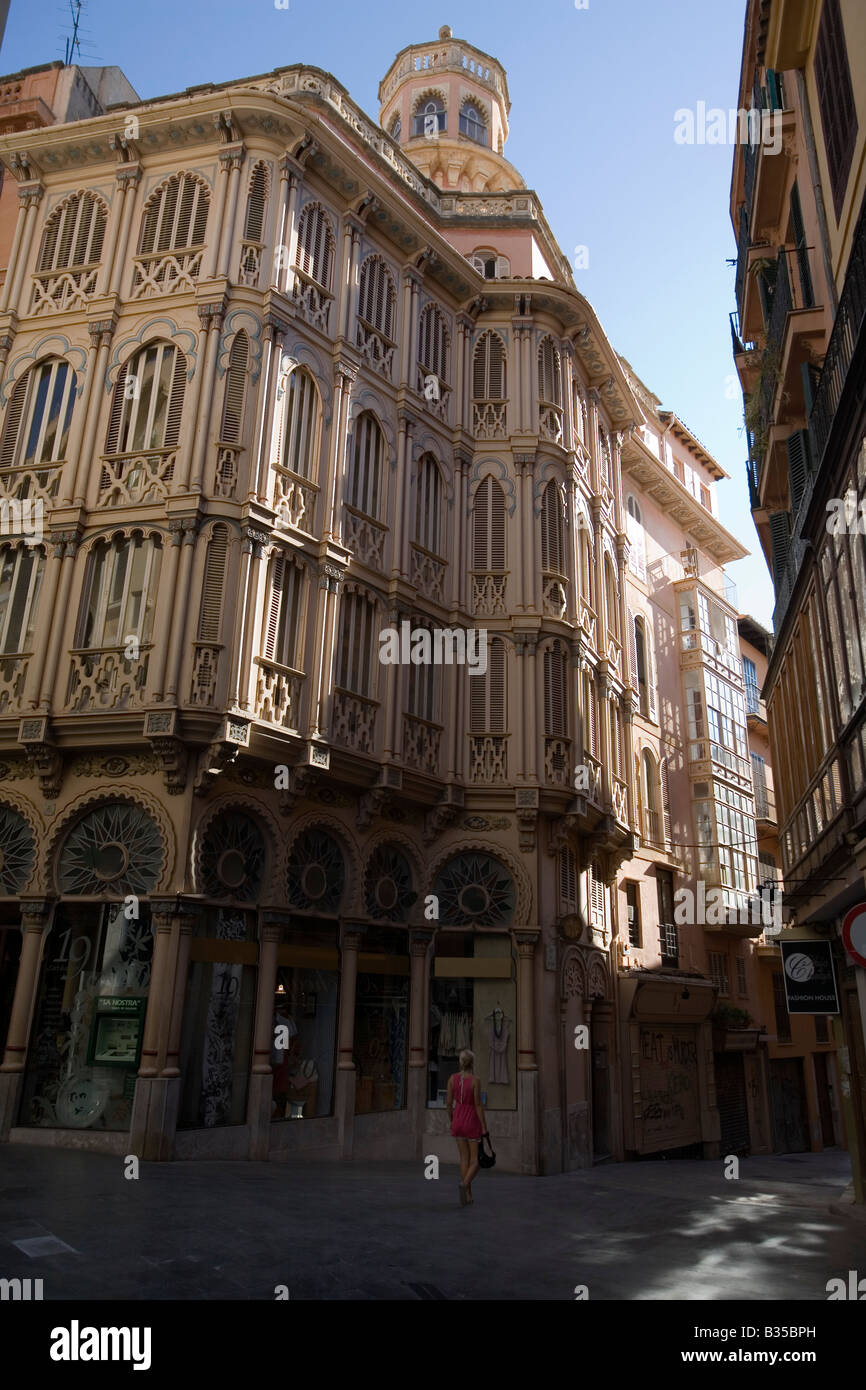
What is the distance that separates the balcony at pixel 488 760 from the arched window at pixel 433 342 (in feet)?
28.4

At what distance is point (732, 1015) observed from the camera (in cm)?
3002

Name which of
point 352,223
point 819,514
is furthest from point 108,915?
point 352,223

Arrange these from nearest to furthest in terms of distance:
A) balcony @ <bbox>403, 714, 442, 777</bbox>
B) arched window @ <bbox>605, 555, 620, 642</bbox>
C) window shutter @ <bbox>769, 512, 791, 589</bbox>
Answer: balcony @ <bbox>403, 714, 442, 777</bbox> → window shutter @ <bbox>769, 512, 791, 589</bbox> → arched window @ <bbox>605, 555, 620, 642</bbox>

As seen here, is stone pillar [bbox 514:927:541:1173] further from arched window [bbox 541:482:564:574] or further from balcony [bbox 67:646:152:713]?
balcony [bbox 67:646:152:713]

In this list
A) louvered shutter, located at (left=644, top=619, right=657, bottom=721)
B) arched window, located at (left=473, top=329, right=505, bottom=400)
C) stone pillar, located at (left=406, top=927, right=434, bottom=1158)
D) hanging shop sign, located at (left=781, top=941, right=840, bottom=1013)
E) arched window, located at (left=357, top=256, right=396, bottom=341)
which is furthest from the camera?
louvered shutter, located at (left=644, top=619, right=657, bottom=721)

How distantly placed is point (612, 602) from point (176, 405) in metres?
13.3

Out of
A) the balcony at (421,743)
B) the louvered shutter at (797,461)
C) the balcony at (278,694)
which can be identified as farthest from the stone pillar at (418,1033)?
the louvered shutter at (797,461)

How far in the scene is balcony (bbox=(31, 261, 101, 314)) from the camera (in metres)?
20.2

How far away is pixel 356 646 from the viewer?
20.0 m

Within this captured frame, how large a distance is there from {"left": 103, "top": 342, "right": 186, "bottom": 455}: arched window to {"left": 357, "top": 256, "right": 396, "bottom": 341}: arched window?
4.85m

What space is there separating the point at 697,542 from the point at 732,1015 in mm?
17533

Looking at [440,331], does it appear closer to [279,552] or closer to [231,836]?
[279,552]

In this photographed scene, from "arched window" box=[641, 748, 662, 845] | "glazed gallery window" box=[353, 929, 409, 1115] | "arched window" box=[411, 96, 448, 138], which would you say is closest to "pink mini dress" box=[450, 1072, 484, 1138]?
"glazed gallery window" box=[353, 929, 409, 1115]

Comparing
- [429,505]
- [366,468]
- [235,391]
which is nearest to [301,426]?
[235,391]
